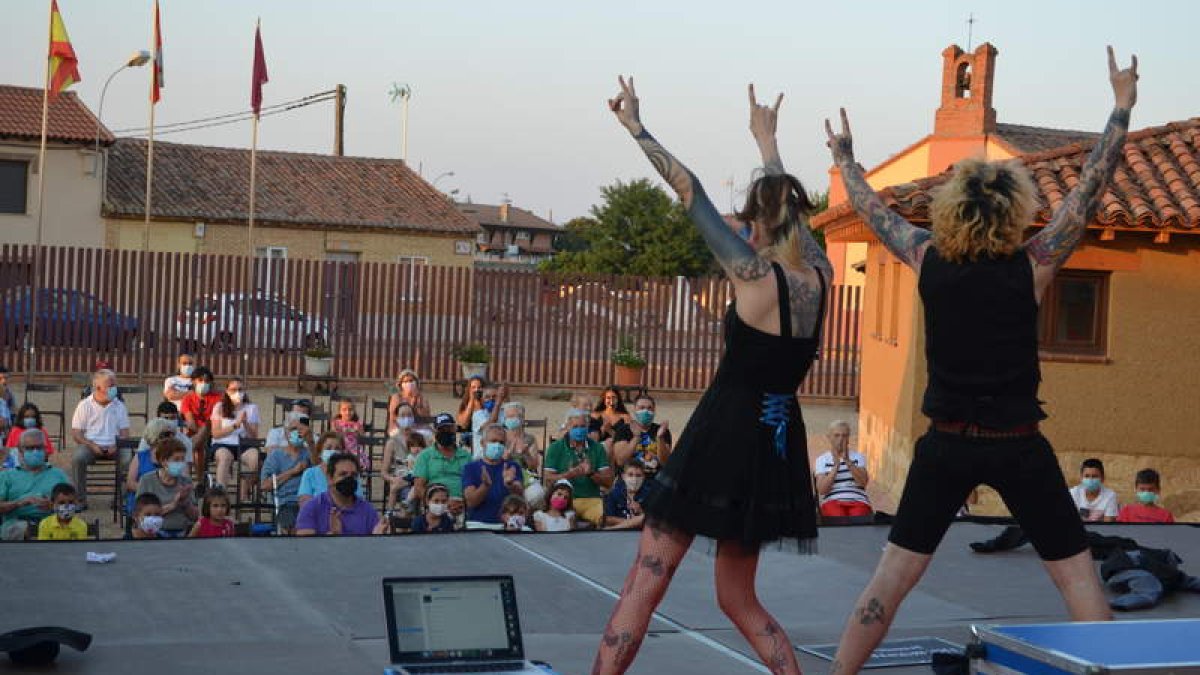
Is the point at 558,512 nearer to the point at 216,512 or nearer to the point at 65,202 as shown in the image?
the point at 216,512

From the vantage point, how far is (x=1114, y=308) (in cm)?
Result: 1488

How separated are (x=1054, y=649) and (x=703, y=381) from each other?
21938 millimetres

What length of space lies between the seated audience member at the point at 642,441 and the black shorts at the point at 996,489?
346 inches

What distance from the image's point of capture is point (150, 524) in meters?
10.1

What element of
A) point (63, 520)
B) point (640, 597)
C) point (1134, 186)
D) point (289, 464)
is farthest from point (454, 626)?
point (1134, 186)

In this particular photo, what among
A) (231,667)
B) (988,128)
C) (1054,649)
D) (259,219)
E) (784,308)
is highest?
(988,128)

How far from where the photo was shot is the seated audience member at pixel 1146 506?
11.1 metres

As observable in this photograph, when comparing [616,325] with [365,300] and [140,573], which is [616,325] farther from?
[140,573]

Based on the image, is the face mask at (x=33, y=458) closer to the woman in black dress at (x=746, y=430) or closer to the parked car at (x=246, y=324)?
the woman in black dress at (x=746, y=430)

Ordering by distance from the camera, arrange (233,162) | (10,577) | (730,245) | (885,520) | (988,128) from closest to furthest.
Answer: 1. (730,245)
2. (10,577)
3. (885,520)
4. (988,128)
5. (233,162)

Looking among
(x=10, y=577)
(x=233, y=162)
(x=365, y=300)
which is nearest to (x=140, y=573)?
(x=10, y=577)

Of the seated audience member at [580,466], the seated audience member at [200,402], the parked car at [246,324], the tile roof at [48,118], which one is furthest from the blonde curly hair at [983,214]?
the tile roof at [48,118]

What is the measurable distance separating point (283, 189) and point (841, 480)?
35642 millimetres

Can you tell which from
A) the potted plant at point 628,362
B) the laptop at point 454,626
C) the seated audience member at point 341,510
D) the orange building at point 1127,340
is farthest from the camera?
the potted plant at point 628,362
